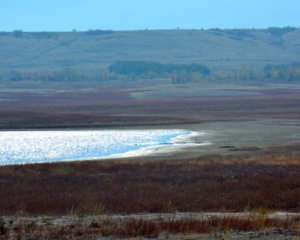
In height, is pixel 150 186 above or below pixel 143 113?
above

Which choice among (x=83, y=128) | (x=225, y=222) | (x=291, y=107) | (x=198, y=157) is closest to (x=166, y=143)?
(x=198, y=157)

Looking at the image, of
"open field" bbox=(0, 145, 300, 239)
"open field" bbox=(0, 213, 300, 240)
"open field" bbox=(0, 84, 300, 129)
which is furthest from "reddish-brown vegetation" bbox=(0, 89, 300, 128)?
"open field" bbox=(0, 213, 300, 240)

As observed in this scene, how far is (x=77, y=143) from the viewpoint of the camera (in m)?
53.7

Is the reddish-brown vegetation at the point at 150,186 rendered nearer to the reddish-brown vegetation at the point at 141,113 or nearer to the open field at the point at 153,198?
the open field at the point at 153,198

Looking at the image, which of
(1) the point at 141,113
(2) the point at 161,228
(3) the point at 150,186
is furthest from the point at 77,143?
A: (2) the point at 161,228

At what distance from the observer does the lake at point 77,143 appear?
152 feet

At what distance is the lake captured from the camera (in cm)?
4644

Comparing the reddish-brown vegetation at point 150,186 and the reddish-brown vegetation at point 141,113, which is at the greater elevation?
the reddish-brown vegetation at point 150,186

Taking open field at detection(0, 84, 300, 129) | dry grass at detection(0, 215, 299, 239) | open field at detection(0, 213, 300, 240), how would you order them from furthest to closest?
open field at detection(0, 84, 300, 129), dry grass at detection(0, 215, 299, 239), open field at detection(0, 213, 300, 240)

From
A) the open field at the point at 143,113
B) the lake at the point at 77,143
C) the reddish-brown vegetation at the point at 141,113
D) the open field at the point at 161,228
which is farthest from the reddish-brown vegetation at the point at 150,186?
the reddish-brown vegetation at the point at 141,113

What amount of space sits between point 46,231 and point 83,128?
161 ft

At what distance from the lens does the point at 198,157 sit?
41.6 m

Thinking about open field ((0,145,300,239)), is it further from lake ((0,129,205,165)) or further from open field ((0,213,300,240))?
lake ((0,129,205,165))

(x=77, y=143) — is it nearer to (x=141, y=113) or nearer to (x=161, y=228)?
(x=141, y=113)
